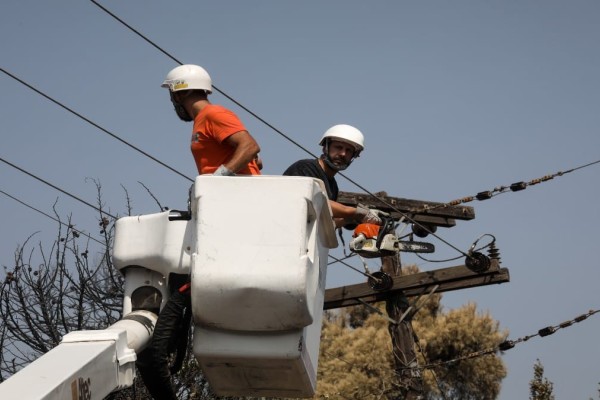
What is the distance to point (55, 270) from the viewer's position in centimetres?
1030

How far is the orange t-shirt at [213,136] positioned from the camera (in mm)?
5648

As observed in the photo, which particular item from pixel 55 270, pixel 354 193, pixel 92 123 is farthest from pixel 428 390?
pixel 92 123

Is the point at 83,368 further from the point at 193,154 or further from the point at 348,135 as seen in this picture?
the point at 348,135

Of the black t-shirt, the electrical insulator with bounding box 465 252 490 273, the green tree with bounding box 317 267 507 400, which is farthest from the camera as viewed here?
the green tree with bounding box 317 267 507 400

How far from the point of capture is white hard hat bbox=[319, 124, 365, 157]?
712 centimetres

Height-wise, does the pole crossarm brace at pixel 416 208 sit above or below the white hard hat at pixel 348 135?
above

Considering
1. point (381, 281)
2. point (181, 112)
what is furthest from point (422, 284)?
point (181, 112)

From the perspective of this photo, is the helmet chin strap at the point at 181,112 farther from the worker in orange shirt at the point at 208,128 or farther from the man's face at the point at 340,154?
the man's face at the point at 340,154

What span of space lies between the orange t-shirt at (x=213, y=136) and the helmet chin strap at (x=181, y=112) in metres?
0.18

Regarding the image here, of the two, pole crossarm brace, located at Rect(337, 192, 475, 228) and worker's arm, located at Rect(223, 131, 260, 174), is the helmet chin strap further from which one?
pole crossarm brace, located at Rect(337, 192, 475, 228)

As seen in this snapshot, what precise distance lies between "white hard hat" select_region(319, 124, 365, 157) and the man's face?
11 centimetres

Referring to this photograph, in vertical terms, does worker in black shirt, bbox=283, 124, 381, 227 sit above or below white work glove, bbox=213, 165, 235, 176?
above

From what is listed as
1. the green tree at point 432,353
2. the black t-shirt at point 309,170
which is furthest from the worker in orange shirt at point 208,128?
the green tree at point 432,353

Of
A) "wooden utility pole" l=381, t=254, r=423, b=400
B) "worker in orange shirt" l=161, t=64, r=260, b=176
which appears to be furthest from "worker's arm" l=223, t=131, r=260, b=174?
"wooden utility pole" l=381, t=254, r=423, b=400
